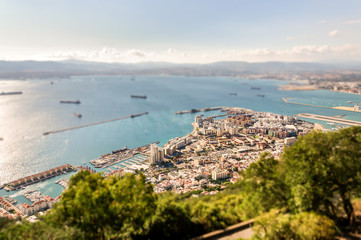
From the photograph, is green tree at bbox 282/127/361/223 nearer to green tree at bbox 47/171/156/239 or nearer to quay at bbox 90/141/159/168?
green tree at bbox 47/171/156/239

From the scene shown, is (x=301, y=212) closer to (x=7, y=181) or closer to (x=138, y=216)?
(x=138, y=216)

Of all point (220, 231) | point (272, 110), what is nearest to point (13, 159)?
point (220, 231)

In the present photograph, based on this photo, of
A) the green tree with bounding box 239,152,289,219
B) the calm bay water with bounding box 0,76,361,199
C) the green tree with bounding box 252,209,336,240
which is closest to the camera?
the green tree with bounding box 252,209,336,240

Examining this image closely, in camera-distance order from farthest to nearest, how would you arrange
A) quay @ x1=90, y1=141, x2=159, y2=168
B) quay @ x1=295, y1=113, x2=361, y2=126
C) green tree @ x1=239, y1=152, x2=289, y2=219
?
quay @ x1=295, y1=113, x2=361, y2=126 → quay @ x1=90, y1=141, x2=159, y2=168 → green tree @ x1=239, y1=152, x2=289, y2=219

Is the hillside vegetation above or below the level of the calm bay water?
above

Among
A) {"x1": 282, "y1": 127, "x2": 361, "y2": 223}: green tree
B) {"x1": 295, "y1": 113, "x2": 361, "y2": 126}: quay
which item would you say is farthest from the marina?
{"x1": 295, "y1": 113, "x2": 361, "y2": 126}: quay

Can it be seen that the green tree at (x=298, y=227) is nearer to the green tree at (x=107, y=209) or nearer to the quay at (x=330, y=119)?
the green tree at (x=107, y=209)
